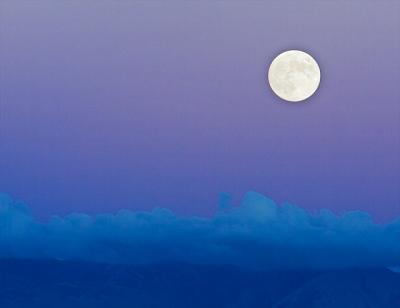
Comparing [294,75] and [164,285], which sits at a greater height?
[294,75]

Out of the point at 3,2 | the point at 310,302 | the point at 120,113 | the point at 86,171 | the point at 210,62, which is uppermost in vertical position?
the point at 3,2

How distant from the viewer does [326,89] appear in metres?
5.07

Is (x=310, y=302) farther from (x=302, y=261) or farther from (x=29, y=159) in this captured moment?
(x=29, y=159)

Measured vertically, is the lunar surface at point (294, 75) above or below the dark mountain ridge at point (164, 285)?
above

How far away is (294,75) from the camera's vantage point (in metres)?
5.08

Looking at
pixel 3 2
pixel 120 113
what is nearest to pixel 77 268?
pixel 120 113

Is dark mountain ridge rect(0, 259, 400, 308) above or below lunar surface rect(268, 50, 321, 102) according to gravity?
below

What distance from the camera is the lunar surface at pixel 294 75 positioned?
500 centimetres

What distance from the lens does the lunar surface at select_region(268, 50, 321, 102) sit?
5.00 metres

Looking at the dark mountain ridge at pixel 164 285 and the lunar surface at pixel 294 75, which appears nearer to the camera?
the lunar surface at pixel 294 75

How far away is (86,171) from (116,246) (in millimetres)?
668

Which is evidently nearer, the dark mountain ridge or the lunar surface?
the lunar surface

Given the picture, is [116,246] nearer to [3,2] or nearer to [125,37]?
[125,37]

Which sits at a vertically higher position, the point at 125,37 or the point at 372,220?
the point at 125,37
